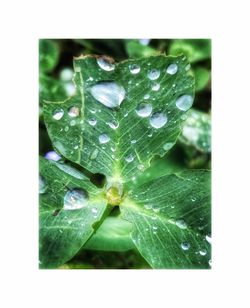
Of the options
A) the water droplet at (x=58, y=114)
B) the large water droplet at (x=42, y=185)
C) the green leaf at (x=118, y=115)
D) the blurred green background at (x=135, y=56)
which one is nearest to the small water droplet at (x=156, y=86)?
the green leaf at (x=118, y=115)

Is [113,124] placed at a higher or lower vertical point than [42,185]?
higher

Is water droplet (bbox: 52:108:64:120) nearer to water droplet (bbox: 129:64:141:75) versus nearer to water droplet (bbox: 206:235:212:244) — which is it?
water droplet (bbox: 129:64:141:75)

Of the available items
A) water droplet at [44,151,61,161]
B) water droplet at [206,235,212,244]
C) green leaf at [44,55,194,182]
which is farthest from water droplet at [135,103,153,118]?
water droplet at [206,235,212,244]

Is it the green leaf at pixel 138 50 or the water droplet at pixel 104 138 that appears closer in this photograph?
the water droplet at pixel 104 138

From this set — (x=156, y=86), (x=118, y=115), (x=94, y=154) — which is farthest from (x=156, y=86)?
(x=94, y=154)

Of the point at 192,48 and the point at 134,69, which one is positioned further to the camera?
the point at 192,48

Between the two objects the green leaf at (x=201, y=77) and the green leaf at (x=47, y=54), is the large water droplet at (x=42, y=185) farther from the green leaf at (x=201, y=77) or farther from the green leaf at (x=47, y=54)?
the green leaf at (x=201, y=77)

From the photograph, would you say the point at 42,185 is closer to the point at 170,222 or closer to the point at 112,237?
the point at 112,237
